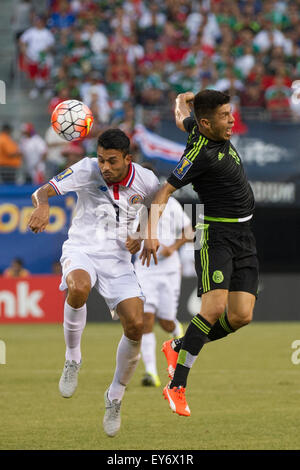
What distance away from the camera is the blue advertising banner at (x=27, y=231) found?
1891 cm

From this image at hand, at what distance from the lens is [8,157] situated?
62.3 feet

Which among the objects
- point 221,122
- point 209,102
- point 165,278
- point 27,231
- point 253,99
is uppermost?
point 209,102

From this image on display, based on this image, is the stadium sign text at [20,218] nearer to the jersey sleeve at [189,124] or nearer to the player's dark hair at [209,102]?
the jersey sleeve at [189,124]

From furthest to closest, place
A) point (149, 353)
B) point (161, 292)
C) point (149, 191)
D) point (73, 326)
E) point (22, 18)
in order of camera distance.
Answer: point (22, 18)
point (161, 292)
point (149, 353)
point (149, 191)
point (73, 326)

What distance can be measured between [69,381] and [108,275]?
3.22ft

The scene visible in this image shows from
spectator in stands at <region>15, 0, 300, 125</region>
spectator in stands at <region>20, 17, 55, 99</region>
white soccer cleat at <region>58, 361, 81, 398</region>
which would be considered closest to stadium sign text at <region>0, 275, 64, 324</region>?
spectator in stands at <region>15, 0, 300, 125</region>

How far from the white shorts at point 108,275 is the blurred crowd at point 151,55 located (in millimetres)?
9863

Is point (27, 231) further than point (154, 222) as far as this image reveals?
Yes

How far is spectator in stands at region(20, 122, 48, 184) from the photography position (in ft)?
63.0

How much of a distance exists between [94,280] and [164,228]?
4414 mm

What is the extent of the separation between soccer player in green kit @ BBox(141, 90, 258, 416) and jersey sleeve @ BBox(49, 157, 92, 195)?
657 mm

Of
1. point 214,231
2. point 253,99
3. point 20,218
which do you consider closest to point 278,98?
point 253,99

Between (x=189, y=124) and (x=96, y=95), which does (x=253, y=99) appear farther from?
(x=189, y=124)
